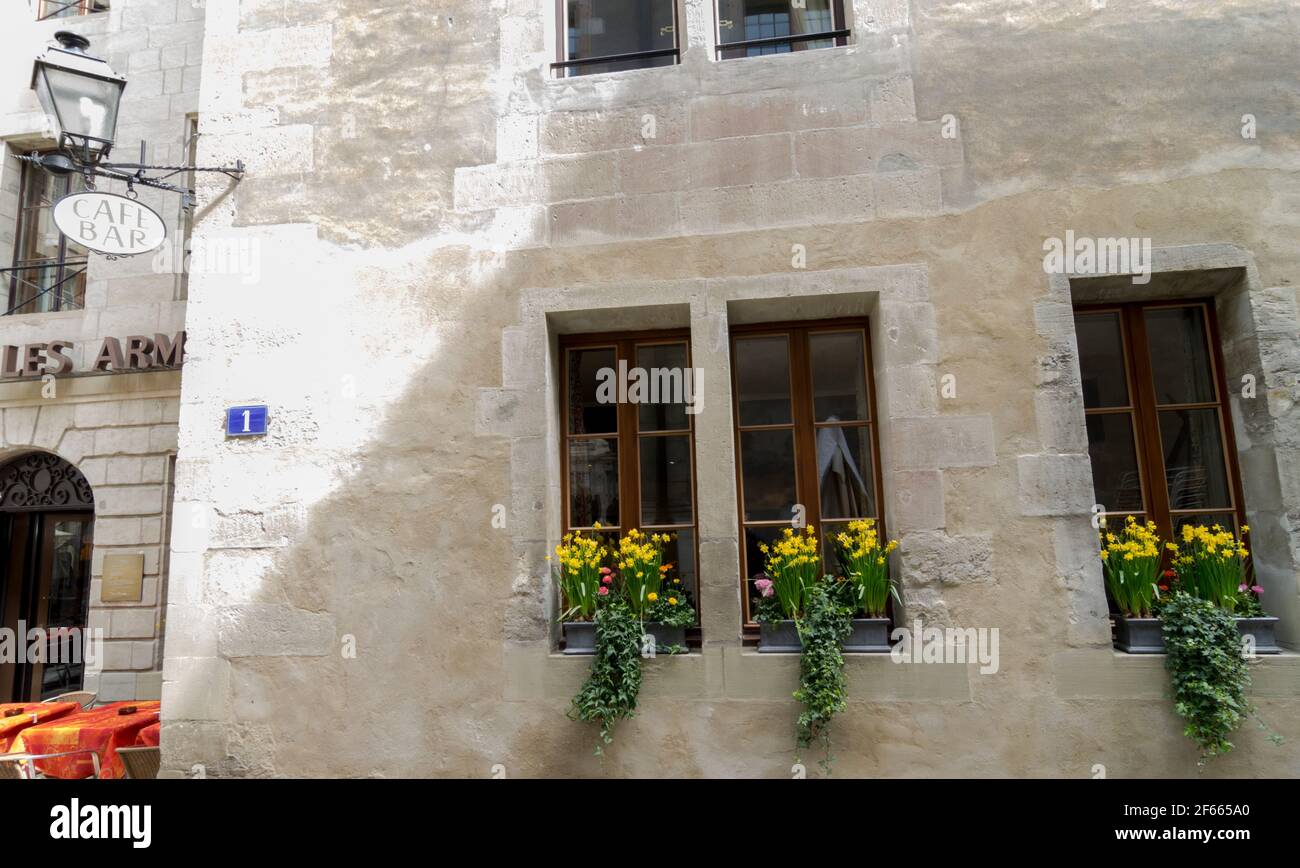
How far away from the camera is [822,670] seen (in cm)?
317

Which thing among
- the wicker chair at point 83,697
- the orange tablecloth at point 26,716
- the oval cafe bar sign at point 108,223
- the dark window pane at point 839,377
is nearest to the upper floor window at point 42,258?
the oval cafe bar sign at point 108,223

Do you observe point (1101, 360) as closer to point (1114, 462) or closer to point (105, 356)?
point (1114, 462)

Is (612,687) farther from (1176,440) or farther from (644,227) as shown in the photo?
(1176,440)

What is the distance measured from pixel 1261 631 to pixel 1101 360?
52.1 inches

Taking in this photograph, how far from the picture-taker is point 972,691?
3.22 meters

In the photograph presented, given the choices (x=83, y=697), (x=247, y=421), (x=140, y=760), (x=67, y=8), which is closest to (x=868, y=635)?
(x=247, y=421)

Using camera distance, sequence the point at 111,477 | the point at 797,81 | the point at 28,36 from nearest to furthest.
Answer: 1. the point at 797,81
2. the point at 111,477
3. the point at 28,36

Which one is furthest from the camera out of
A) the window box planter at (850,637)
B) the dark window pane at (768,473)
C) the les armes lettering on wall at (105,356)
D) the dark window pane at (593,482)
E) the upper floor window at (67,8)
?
the upper floor window at (67,8)

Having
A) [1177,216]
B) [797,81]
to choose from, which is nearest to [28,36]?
[797,81]

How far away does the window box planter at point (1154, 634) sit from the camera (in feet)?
10.2

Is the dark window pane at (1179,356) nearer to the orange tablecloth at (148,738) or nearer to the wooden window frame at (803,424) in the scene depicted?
the wooden window frame at (803,424)

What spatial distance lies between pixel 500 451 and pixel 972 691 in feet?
7.76

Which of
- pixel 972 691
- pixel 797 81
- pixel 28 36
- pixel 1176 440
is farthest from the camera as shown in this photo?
pixel 28 36

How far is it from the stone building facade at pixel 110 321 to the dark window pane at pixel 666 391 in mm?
4164
